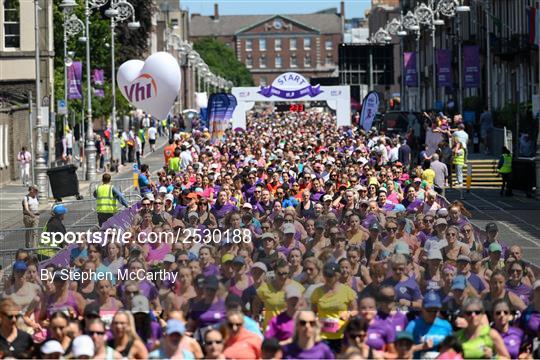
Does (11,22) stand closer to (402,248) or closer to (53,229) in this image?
(53,229)

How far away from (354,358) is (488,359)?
1412mm

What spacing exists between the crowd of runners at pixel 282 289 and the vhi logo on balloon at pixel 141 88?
10148mm

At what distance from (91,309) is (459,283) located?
342 centimetres

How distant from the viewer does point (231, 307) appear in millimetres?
13461

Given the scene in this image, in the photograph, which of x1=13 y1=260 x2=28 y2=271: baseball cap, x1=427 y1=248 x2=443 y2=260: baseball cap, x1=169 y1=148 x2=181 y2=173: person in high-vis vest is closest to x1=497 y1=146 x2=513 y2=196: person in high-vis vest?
x1=169 y1=148 x2=181 y2=173: person in high-vis vest

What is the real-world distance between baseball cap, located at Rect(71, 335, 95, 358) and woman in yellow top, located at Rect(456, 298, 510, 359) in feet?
9.43

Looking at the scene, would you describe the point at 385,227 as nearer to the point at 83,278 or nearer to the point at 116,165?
the point at 83,278

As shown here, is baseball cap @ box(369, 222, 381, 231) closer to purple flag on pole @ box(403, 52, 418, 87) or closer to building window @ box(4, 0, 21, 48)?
building window @ box(4, 0, 21, 48)

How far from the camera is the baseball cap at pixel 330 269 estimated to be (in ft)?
47.7

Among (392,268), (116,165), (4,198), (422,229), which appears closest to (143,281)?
(392,268)

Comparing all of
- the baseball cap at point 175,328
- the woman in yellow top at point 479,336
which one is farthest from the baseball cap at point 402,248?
the baseball cap at point 175,328

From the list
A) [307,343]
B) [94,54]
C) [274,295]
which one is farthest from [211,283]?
→ [94,54]

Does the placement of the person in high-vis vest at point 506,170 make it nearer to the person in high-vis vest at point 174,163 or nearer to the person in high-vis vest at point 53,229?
the person in high-vis vest at point 174,163

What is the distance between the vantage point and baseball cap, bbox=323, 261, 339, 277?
47.7 ft
